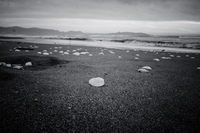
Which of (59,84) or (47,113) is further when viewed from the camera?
(59,84)

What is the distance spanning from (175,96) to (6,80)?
11.9ft

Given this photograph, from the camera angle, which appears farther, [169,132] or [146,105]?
[146,105]

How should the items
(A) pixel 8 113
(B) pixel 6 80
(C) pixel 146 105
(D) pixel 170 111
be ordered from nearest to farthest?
(A) pixel 8 113
(D) pixel 170 111
(C) pixel 146 105
(B) pixel 6 80

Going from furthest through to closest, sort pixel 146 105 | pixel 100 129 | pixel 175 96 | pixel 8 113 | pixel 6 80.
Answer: pixel 6 80 < pixel 175 96 < pixel 146 105 < pixel 8 113 < pixel 100 129

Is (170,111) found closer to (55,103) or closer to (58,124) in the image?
(58,124)

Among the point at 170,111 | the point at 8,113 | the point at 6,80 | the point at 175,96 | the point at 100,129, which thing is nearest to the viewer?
the point at 100,129

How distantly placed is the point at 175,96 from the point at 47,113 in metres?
2.32

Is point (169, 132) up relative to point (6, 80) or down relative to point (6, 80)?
down

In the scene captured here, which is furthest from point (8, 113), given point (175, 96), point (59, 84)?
point (175, 96)

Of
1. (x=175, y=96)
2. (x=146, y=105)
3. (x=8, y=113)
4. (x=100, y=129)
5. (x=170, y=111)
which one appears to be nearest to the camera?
(x=100, y=129)

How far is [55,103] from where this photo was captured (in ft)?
6.48

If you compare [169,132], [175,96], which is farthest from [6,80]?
[175,96]

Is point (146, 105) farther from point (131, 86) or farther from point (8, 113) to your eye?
point (8, 113)

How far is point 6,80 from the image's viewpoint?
2760 millimetres
